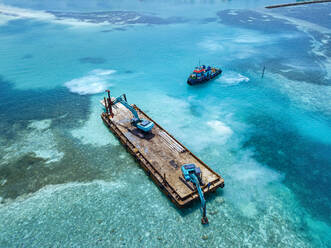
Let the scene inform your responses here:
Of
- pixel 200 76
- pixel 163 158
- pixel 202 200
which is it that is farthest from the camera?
pixel 200 76

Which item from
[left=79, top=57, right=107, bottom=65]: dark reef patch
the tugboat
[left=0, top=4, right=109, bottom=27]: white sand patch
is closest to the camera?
the tugboat

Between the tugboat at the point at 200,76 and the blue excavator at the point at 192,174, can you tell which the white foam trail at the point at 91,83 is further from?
the blue excavator at the point at 192,174

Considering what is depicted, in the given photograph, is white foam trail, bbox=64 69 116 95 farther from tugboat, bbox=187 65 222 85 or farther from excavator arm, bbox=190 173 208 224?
excavator arm, bbox=190 173 208 224

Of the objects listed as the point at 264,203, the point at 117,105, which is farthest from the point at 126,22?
the point at 264,203

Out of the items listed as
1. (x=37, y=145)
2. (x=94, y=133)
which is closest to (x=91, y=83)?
(x=94, y=133)

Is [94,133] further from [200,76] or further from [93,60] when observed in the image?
[93,60]

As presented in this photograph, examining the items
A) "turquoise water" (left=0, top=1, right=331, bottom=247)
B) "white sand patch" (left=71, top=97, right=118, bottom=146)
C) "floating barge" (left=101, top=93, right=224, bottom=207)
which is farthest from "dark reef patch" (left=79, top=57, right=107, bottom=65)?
"floating barge" (left=101, top=93, right=224, bottom=207)
